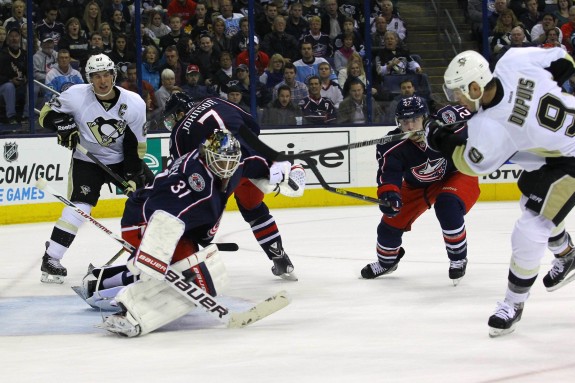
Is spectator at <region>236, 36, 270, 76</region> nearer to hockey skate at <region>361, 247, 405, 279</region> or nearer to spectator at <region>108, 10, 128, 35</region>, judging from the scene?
spectator at <region>108, 10, 128, 35</region>

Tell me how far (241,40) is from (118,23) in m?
1.13

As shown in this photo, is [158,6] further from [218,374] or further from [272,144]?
[218,374]

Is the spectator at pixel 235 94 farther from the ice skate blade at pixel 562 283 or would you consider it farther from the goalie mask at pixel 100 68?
the ice skate blade at pixel 562 283

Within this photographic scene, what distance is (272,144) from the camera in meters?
9.94

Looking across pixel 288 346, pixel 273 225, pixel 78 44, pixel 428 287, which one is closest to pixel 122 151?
pixel 273 225

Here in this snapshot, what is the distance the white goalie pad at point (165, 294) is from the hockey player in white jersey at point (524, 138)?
111 cm

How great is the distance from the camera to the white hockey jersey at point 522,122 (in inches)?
171

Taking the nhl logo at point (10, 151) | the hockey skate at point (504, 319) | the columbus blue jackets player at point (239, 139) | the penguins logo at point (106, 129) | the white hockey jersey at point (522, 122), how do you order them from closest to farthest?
the white hockey jersey at point (522, 122)
the hockey skate at point (504, 319)
the columbus blue jackets player at point (239, 139)
the penguins logo at point (106, 129)
the nhl logo at point (10, 151)

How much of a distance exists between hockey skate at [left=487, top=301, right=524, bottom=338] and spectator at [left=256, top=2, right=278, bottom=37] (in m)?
6.18

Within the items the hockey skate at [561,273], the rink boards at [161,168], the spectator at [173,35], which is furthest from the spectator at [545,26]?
the hockey skate at [561,273]

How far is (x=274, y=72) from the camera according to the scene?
33.5ft

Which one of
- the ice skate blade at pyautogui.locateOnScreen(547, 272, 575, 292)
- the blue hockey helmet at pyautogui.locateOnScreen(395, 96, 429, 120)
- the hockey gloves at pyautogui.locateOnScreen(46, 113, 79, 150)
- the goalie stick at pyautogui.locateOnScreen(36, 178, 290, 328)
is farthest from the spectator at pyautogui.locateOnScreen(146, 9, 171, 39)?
the ice skate blade at pyautogui.locateOnScreen(547, 272, 575, 292)

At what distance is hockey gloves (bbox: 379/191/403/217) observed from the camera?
576 cm

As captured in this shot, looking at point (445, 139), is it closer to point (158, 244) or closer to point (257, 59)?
point (158, 244)
